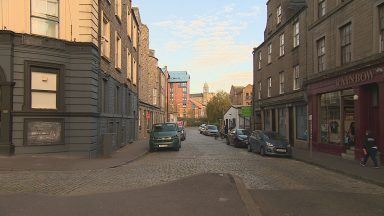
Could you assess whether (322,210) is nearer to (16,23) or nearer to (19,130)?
(19,130)

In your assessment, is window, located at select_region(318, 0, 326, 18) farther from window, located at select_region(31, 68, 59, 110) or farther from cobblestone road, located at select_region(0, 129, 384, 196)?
window, located at select_region(31, 68, 59, 110)

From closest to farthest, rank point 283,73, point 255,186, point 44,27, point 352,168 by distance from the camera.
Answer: point 255,186 → point 352,168 → point 44,27 → point 283,73

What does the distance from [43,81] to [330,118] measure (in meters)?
14.9

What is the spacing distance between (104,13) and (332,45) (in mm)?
11932

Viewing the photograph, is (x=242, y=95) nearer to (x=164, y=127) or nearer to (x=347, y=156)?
(x=164, y=127)

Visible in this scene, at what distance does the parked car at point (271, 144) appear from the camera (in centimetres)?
2455

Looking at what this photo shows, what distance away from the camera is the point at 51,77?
64.1ft

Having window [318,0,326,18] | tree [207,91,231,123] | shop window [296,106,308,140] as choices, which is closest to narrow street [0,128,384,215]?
window [318,0,326,18]

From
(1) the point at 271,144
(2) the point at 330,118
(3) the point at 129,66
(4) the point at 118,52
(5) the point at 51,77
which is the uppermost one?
(4) the point at 118,52

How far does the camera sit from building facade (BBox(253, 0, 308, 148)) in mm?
30078

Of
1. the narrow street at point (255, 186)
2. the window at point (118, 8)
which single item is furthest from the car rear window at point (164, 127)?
the narrow street at point (255, 186)

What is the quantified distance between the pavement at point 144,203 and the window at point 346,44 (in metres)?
13.4

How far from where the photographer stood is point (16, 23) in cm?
Result: 1867

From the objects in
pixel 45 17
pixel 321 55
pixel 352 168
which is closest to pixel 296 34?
pixel 321 55
